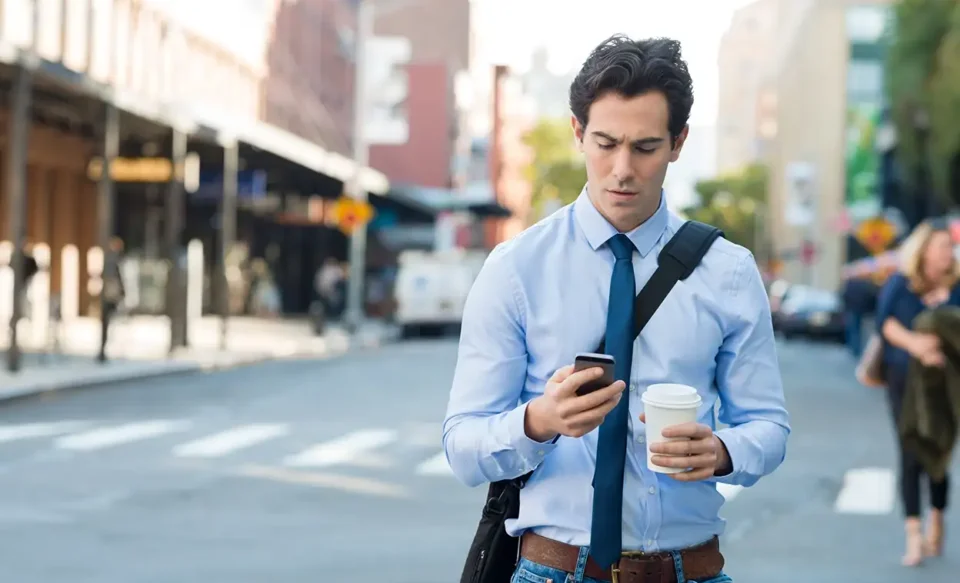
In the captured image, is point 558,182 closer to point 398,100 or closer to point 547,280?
point 398,100

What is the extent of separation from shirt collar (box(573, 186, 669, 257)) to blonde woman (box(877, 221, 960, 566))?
6612mm

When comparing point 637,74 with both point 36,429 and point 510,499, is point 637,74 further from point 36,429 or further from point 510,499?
point 36,429

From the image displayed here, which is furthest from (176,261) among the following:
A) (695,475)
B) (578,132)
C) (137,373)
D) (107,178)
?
(695,475)

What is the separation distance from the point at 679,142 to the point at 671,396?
1.94 feet

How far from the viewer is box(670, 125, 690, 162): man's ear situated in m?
3.36

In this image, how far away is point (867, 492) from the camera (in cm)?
1338

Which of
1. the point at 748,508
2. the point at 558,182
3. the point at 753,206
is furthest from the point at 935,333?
the point at 753,206

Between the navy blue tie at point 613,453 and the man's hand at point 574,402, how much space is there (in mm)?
249

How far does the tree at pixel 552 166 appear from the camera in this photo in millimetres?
130750

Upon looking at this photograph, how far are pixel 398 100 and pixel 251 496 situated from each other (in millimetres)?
30767

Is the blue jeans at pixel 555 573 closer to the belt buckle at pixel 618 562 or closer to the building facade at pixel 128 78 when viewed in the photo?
the belt buckle at pixel 618 562

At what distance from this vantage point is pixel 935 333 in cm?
969

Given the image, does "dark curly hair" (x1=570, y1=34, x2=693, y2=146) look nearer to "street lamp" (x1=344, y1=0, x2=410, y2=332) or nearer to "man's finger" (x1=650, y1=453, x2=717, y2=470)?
"man's finger" (x1=650, y1=453, x2=717, y2=470)

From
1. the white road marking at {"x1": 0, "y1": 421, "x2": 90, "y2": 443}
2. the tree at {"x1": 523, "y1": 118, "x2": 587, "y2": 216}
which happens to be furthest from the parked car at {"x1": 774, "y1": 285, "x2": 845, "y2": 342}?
the tree at {"x1": 523, "y1": 118, "x2": 587, "y2": 216}
